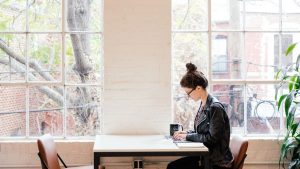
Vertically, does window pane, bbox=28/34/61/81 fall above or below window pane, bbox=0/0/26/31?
below

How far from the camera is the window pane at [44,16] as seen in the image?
16.2 ft

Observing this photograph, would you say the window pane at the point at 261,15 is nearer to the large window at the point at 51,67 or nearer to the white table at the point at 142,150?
the large window at the point at 51,67

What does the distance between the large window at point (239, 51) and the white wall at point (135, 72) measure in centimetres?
24

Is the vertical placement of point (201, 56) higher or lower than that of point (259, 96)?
higher

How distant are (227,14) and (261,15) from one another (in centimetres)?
39

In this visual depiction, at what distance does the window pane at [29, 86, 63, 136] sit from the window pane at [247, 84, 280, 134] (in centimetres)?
212

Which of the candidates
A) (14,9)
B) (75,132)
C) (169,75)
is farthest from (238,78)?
(14,9)

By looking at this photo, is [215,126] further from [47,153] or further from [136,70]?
[47,153]

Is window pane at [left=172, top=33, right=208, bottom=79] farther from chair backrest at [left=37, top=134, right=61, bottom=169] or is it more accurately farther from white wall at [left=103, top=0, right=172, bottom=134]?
chair backrest at [left=37, top=134, right=61, bottom=169]

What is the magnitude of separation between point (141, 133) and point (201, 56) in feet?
3.61

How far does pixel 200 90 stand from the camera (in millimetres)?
4246

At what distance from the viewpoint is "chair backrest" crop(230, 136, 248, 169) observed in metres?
3.93

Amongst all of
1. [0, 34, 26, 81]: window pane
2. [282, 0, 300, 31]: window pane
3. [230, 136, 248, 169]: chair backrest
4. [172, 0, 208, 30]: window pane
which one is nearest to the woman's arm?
[230, 136, 248, 169]: chair backrest

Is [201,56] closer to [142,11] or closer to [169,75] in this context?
[169,75]
